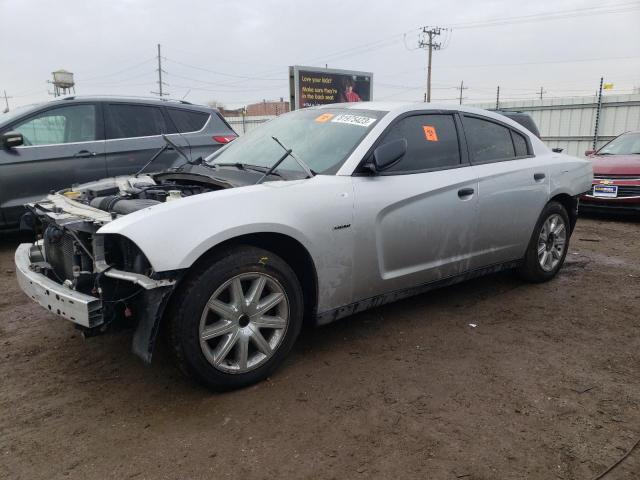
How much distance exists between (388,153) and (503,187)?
1.40 metres

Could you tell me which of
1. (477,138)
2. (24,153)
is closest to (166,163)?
(24,153)

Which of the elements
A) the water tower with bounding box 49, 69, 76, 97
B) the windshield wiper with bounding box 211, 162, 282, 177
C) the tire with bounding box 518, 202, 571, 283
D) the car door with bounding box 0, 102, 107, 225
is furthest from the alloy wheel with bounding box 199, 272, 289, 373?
the water tower with bounding box 49, 69, 76, 97

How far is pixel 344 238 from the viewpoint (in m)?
3.11

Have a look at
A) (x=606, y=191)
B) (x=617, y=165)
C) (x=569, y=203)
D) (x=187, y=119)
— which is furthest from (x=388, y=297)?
(x=617, y=165)

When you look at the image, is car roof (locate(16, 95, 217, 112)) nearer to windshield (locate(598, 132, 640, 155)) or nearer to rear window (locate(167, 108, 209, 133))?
rear window (locate(167, 108, 209, 133))

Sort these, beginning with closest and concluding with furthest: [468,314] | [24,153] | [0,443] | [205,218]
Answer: [0,443] → [205,218] → [468,314] → [24,153]

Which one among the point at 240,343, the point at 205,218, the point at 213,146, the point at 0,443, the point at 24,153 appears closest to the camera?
the point at 0,443

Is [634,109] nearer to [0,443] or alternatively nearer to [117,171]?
[117,171]

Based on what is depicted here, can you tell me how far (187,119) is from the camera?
271 inches

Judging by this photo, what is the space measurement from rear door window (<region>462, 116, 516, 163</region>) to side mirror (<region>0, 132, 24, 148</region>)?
4566mm

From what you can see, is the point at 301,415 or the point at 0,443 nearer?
the point at 0,443

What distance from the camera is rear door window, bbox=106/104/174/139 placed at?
246 inches

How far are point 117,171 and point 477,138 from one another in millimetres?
4231

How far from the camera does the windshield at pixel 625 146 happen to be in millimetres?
9008
